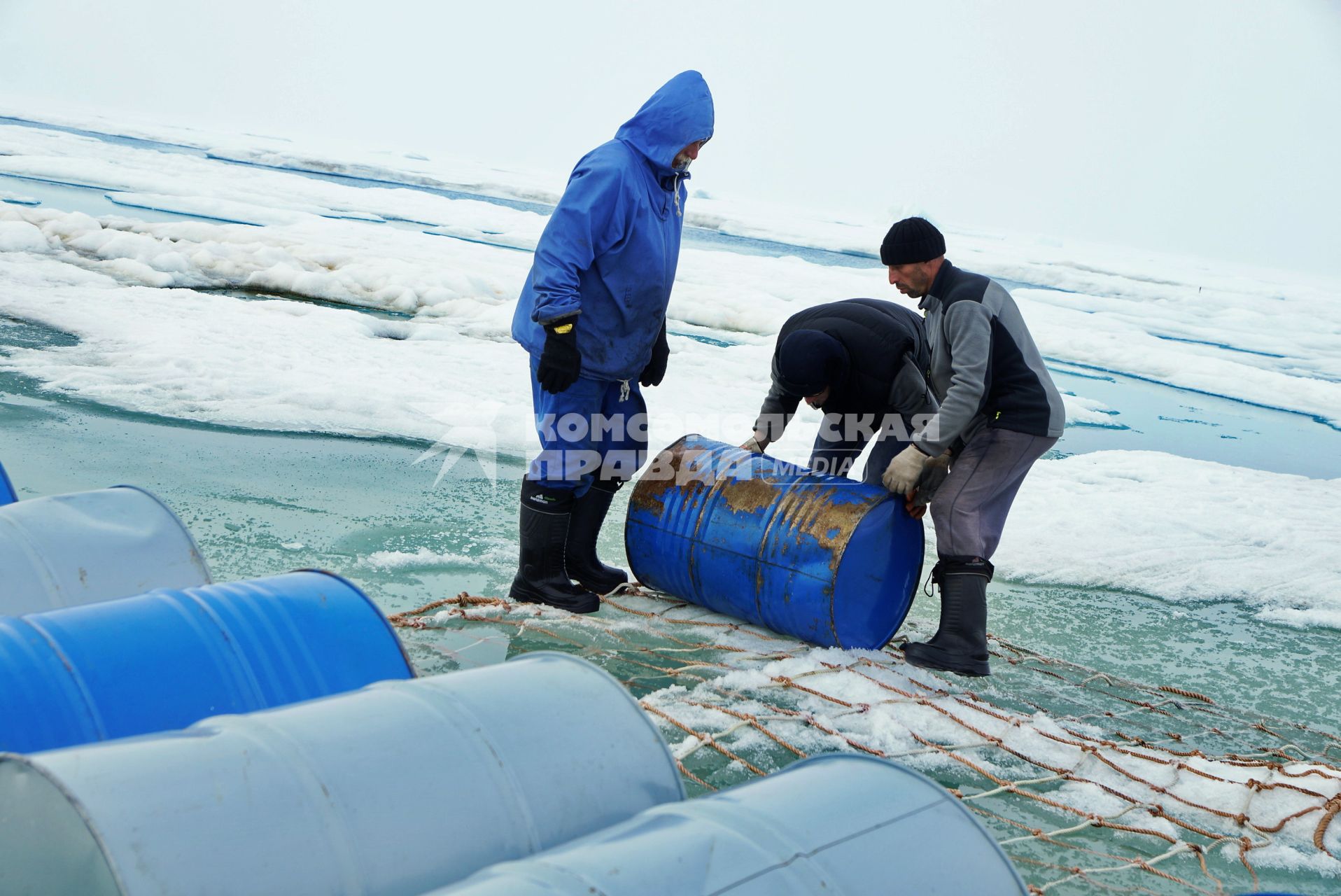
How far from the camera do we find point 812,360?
4098mm

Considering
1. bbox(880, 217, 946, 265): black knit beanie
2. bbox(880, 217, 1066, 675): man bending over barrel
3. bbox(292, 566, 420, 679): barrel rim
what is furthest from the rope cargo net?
bbox(880, 217, 946, 265): black knit beanie

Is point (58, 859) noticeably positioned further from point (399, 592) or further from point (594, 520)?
point (594, 520)

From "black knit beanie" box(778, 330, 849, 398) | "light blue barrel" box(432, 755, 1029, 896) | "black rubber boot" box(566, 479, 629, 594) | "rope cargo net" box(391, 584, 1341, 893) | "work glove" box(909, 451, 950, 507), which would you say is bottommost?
"rope cargo net" box(391, 584, 1341, 893)

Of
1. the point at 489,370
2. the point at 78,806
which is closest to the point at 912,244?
the point at 78,806

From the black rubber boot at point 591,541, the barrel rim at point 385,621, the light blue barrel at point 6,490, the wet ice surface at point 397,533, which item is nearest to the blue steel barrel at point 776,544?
the black rubber boot at point 591,541

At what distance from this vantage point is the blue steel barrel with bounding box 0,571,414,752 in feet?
6.10

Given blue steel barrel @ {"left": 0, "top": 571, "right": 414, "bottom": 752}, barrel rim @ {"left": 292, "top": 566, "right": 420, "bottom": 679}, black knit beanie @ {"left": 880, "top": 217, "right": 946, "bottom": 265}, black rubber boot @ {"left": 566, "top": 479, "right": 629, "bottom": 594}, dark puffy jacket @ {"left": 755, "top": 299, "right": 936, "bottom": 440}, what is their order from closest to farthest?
blue steel barrel @ {"left": 0, "top": 571, "right": 414, "bottom": 752} < barrel rim @ {"left": 292, "top": 566, "right": 420, "bottom": 679} < black knit beanie @ {"left": 880, "top": 217, "right": 946, "bottom": 265} < dark puffy jacket @ {"left": 755, "top": 299, "right": 936, "bottom": 440} < black rubber boot @ {"left": 566, "top": 479, "right": 629, "bottom": 594}

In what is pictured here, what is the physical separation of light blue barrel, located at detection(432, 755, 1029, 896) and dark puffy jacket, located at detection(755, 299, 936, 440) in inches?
102

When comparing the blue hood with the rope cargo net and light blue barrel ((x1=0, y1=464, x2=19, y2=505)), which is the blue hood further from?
light blue barrel ((x1=0, y1=464, x2=19, y2=505))

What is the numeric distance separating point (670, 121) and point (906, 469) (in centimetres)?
146

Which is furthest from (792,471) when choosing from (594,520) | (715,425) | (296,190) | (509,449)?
(296,190)

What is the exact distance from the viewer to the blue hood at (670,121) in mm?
3912

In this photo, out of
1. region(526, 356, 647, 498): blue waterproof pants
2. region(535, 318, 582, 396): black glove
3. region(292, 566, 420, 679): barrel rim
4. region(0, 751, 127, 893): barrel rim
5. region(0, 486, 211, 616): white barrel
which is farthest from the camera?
region(526, 356, 647, 498): blue waterproof pants

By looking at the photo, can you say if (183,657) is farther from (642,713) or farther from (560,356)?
(560,356)
